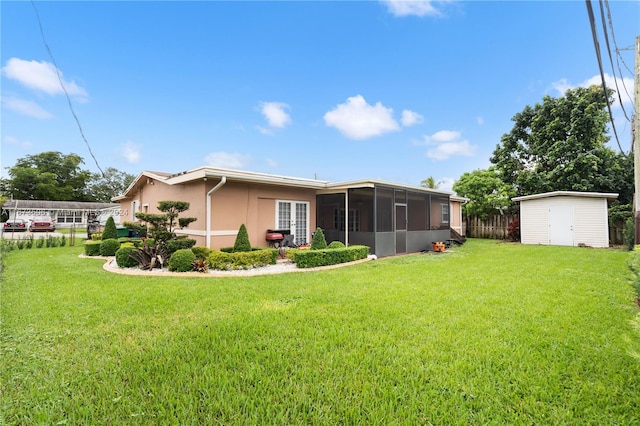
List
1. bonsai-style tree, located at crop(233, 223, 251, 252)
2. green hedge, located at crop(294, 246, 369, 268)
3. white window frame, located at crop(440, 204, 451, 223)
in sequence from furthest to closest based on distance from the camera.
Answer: white window frame, located at crop(440, 204, 451, 223), bonsai-style tree, located at crop(233, 223, 251, 252), green hedge, located at crop(294, 246, 369, 268)

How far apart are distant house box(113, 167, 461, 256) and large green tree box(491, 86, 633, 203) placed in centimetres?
885

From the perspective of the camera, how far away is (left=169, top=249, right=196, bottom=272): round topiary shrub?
23.8ft

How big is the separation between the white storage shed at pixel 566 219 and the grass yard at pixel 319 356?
10650 millimetres

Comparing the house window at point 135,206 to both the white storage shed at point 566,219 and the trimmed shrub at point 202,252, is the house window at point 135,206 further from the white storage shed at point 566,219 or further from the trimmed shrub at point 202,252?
the white storage shed at point 566,219

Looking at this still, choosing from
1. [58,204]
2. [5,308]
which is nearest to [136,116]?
[5,308]

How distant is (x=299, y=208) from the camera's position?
37.4ft

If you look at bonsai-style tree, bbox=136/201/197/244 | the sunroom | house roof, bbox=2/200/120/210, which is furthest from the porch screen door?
house roof, bbox=2/200/120/210

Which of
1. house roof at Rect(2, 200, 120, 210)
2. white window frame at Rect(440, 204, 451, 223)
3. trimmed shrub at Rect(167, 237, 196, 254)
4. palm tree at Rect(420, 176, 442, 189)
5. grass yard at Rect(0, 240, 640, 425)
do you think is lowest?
grass yard at Rect(0, 240, 640, 425)

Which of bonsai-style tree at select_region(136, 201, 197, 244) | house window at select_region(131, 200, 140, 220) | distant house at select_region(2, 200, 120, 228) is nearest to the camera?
bonsai-style tree at select_region(136, 201, 197, 244)

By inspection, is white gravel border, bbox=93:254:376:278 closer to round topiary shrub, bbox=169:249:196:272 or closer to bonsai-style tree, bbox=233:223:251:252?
round topiary shrub, bbox=169:249:196:272

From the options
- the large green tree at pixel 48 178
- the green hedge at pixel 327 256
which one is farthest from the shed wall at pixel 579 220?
the large green tree at pixel 48 178

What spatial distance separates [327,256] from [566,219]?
43.0ft

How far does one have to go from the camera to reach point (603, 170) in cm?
1578

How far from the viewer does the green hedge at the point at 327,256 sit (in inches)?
319
